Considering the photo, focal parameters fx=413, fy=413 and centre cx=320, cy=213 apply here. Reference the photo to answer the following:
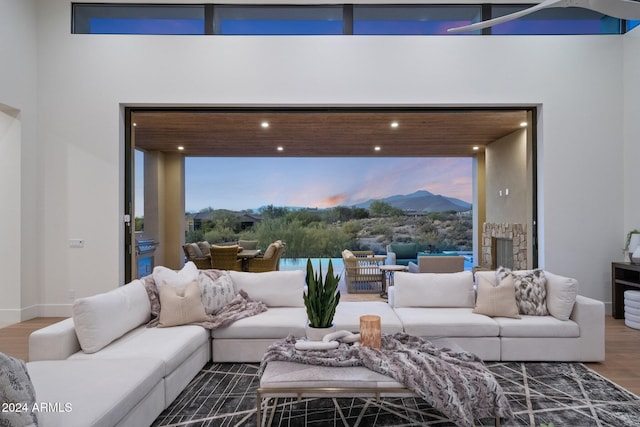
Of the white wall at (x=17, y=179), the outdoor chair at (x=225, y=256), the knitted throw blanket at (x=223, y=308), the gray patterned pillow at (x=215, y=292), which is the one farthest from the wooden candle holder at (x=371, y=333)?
the outdoor chair at (x=225, y=256)

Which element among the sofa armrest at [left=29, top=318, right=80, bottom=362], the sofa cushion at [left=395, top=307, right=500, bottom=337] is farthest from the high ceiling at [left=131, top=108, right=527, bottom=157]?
the sofa armrest at [left=29, top=318, right=80, bottom=362]

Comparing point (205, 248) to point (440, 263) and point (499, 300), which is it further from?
point (499, 300)

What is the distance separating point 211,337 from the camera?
11.8ft

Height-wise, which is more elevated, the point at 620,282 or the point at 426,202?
the point at 426,202

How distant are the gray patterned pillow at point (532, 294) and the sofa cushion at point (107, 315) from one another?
10.9 feet

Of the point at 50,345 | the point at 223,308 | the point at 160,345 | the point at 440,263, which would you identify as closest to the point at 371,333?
the point at 160,345

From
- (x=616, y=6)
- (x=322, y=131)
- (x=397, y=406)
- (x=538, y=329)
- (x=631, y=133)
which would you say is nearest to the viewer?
(x=397, y=406)

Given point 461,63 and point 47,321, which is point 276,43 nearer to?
point 461,63

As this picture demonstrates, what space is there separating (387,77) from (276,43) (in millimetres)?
1506

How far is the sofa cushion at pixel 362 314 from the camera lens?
354 cm

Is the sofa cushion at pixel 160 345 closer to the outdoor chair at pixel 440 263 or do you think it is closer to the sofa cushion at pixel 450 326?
the sofa cushion at pixel 450 326

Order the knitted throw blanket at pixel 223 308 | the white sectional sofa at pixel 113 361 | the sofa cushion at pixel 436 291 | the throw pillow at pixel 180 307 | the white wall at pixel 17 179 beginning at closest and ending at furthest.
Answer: the white sectional sofa at pixel 113 361 → the throw pillow at pixel 180 307 → the knitted throw blanket at pixel 223 308 → the sofa cushion at pixel 436 291 → the white wall at pixel 17 179

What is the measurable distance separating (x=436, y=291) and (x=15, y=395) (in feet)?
11.2

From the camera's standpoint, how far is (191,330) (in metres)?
3.31
